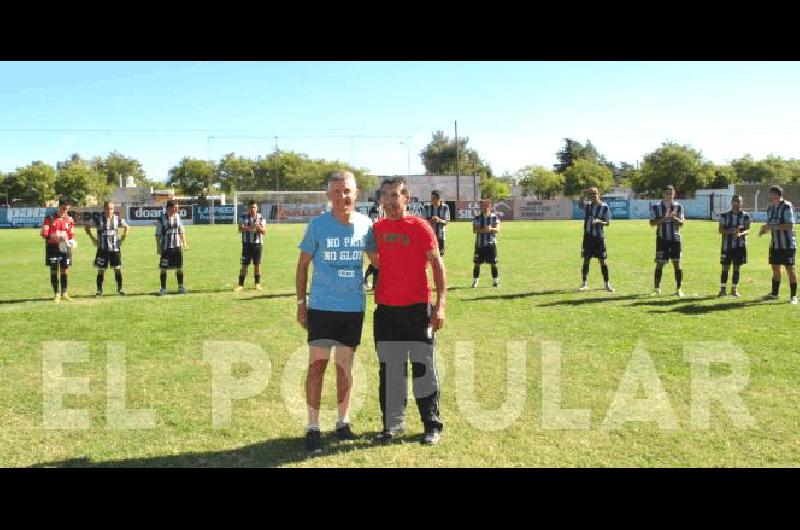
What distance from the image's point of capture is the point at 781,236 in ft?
41.9

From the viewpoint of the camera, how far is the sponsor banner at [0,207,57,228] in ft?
195

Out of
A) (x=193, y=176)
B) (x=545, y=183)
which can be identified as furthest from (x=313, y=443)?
(x=545, y=183)

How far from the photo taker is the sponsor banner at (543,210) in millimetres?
63594

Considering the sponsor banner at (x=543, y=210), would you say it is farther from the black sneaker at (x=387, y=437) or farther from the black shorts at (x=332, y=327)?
the black shorts at (x=332, y=327)

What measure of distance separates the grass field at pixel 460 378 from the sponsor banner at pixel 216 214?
4711cm

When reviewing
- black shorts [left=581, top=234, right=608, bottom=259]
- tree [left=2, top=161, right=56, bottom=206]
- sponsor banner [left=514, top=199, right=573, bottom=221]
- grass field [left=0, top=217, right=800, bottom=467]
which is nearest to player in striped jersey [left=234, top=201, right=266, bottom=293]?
grass field [left=0, top=217, right=800, bottom=467]

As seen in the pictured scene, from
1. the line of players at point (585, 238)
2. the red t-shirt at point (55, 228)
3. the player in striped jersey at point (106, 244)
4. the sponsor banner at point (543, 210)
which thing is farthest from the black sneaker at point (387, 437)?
the sponsor banner at point (543, 210)

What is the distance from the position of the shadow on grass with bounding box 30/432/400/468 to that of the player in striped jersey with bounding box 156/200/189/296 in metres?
9.91

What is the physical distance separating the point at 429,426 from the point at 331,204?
6.44ft

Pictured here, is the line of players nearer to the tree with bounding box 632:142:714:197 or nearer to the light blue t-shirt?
the light blue t-shirt

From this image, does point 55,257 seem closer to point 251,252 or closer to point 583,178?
point 251,252

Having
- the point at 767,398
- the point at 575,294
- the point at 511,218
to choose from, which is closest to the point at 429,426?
the point at 767,398

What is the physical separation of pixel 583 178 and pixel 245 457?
10308 cm

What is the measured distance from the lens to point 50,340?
31.2ft
